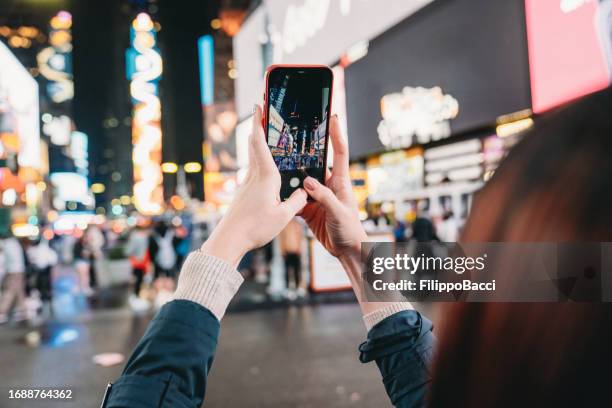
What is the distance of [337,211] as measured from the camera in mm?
1103

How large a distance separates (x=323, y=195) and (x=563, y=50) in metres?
3.88

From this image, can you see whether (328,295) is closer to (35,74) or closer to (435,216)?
(435,216)

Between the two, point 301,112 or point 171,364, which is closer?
point 171,364

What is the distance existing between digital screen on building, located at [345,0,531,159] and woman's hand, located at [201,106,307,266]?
16.1 feet

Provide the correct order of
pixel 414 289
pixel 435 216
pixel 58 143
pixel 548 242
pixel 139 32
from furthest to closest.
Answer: pixel 58 143 → pixel 139 32 → pixel 435 216 → pixel 414 289 → pixel 548 242

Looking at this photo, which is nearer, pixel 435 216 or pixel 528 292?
pixel 528 292

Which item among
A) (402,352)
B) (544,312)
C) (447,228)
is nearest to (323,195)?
(402,352)

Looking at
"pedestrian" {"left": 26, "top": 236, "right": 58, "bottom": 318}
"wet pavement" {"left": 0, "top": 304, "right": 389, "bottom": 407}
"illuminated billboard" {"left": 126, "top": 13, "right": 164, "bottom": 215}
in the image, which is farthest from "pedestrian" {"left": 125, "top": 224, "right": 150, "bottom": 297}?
"illuminated billboard" {"left": 126, "top": 13, "right": 164, "bottom": 215}

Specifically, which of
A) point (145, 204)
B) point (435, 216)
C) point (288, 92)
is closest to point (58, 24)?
point (145, 204)

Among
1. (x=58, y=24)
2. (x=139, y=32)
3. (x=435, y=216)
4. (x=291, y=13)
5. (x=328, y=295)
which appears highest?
(x=58, y=24)

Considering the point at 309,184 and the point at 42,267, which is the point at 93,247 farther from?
the point at 309,184

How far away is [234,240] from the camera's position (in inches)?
35.5

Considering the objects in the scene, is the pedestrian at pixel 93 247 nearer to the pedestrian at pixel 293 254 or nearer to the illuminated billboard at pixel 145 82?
the pedestrian at pixel 293 254

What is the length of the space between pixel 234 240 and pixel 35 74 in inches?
1343
